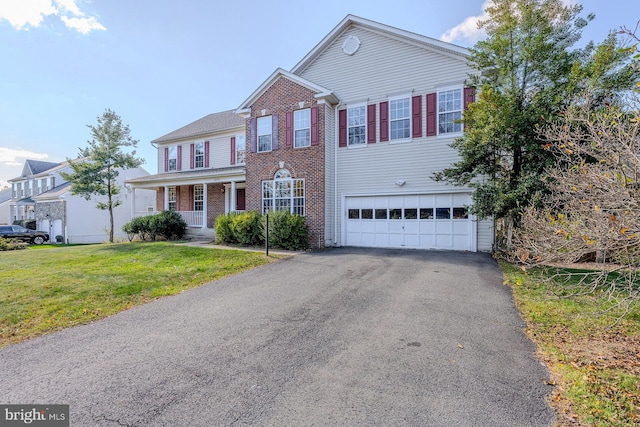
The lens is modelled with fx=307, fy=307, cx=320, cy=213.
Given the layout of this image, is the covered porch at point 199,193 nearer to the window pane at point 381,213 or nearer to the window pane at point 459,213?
the window pane at point 381,213

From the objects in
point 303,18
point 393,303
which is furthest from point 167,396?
point 303,18

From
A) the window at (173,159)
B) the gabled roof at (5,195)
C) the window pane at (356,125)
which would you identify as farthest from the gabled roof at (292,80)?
the gabled roof at (5,195)

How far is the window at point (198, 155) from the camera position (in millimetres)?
20064

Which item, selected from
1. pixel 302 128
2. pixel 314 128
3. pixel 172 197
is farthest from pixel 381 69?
pixel 172 197

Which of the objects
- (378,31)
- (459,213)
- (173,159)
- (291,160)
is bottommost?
(459,213)

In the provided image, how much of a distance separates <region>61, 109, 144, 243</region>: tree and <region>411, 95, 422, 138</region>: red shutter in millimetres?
16367

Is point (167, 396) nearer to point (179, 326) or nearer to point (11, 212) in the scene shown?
point (179, 326)

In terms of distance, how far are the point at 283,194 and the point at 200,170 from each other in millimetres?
7867

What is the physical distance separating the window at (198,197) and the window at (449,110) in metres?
14.3

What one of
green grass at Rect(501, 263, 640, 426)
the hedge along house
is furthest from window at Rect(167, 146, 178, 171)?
green grass at Rect(501, 263, 640, 426)

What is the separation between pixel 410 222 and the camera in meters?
12.9

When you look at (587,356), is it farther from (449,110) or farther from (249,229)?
(249,229)

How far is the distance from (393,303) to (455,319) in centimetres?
118

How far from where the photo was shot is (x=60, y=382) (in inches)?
129
